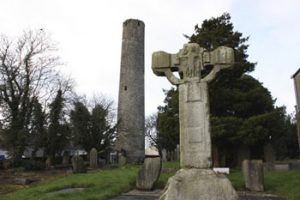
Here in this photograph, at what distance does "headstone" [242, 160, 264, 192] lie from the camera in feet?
39.8

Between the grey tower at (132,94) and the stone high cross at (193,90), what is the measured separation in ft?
116

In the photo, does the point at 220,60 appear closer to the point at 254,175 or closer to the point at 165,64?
the point at 165,64

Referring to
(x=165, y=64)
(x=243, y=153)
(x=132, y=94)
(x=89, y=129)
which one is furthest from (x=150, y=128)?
(x=165, y=64)

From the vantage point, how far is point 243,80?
21.4 metres

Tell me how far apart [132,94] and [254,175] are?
31.6 metres

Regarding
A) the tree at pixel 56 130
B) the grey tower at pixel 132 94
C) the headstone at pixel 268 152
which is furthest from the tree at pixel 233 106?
the grey tower at pixel 132 94

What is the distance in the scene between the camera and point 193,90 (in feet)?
20.5

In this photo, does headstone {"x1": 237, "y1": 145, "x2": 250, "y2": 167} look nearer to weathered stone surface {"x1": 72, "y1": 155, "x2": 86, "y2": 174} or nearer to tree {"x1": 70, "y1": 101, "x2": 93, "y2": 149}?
weathered stone surface {"x1": 72, "y1": 155, "x2": 86, "y2": 174}

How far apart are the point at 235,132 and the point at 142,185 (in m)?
8.56

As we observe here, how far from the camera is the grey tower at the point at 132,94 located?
42031 millimetres

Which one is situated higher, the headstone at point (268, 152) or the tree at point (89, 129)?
the tree at point (89, 129)

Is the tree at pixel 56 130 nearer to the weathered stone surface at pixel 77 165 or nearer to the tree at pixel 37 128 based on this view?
the tree at pixel 37 128

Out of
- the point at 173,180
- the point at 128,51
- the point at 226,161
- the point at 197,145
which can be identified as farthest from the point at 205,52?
the point at 128,51

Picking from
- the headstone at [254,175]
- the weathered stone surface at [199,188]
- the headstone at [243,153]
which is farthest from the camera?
the headstone at [243,153]
